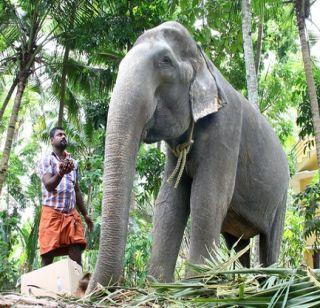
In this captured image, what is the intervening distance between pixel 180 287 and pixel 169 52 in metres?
2.02

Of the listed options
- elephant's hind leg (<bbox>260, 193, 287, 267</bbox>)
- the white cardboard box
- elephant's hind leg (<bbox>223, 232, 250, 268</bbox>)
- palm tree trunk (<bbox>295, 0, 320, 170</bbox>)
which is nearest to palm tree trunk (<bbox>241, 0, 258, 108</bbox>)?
palm tree trunk (<bbox>295, 0, 320, 170</bbox>)

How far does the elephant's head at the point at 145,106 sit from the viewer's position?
3154 millimetres

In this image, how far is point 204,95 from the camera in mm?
4191

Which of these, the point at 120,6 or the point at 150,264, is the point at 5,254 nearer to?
the point at 120,6

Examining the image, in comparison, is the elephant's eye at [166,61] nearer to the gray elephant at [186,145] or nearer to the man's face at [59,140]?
the gray elephant at [186,145]

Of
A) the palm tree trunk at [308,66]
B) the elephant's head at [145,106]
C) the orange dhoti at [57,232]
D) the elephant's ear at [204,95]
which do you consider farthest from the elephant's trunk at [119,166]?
the palm tree trunk at [308,66]

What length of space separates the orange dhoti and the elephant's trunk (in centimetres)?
189

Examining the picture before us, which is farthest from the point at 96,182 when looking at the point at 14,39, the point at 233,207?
the point at 233,207

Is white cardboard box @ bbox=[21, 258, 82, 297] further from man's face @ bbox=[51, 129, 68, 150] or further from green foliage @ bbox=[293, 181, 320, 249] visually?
green foliage @ bbox=[293, 181, 320, 249]

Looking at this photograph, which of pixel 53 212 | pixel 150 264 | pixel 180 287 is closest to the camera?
pixel 180 287

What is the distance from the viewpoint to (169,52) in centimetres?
405

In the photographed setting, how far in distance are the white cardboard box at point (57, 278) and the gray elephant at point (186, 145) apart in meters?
0.56

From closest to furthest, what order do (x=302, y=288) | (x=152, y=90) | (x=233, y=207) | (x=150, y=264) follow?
(x=302, y=288) < (x=152, y=90) < (x=150, y=264) < (x=233, y=207)

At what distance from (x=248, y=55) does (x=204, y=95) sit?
15.8 feet
